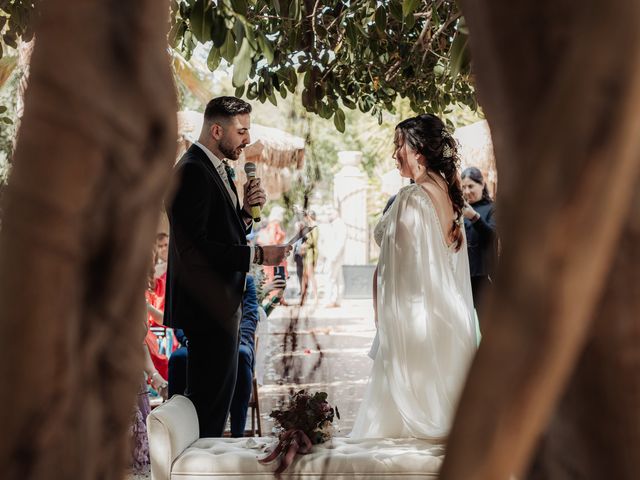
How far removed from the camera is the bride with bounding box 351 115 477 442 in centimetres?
396

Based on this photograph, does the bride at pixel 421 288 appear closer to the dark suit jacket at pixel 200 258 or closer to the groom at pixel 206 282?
the groom at pixel 206 282

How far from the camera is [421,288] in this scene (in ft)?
13.5

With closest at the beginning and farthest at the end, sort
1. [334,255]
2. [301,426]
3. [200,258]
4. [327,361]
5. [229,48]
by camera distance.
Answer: [229,48] → [301,426] → [200,258] → [327,361] → [334,255]

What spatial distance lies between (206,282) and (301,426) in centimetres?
93

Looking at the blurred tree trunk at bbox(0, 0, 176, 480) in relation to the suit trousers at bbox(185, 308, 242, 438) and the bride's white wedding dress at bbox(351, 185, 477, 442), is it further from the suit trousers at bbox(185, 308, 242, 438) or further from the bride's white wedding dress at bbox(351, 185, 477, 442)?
the bride's white wedding dress at bbox(351, 185, 477, 442)

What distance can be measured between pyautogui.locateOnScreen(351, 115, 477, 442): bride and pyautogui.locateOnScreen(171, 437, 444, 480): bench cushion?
3.01ft

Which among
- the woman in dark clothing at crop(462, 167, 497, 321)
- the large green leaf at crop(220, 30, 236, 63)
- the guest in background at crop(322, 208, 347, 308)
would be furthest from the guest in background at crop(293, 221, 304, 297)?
the large green leaf at crop(220, 30, 236, 63)

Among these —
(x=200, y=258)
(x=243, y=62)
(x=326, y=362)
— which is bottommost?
(x=326, y=362)

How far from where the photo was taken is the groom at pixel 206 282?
139 inches

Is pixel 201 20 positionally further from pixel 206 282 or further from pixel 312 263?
pixel 206 282

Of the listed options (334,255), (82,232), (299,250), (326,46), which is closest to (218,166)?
(326,46)

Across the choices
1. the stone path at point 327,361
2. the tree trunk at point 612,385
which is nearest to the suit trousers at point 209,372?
the stone path at point 327,361

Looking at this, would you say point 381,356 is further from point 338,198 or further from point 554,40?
point 338,198

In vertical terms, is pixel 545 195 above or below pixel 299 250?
below
